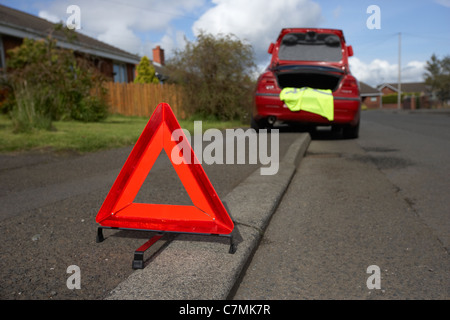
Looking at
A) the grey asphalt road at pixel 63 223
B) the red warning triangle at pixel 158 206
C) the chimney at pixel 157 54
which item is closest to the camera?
the grey asphalt road at pixel 63 223

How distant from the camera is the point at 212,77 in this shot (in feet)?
47.3

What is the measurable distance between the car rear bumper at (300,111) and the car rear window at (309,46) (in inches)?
57.4

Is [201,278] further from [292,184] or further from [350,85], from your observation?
[350,85]

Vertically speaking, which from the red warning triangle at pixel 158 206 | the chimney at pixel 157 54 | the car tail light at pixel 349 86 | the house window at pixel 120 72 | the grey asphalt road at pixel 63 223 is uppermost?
the chimney at pixel 157 54

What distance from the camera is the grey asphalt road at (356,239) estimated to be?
6.39 feet

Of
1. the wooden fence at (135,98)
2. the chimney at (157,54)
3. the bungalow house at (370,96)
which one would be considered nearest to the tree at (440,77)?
the bungalow house at (370,96)

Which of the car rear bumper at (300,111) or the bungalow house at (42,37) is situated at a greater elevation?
the bungalow house at (42,37)

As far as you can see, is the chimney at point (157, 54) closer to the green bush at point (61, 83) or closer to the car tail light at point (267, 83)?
the green bush at point (61, 83)

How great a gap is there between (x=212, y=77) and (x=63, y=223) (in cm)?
1225

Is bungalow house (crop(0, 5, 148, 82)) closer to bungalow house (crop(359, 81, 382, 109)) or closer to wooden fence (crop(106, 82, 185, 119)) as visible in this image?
wooden fence (crop(106, 82, 185, 119))

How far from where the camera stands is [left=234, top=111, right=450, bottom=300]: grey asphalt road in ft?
6.39

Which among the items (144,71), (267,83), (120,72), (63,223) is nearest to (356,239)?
(63,223)

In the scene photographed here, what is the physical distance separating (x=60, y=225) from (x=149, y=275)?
3.67 ft
